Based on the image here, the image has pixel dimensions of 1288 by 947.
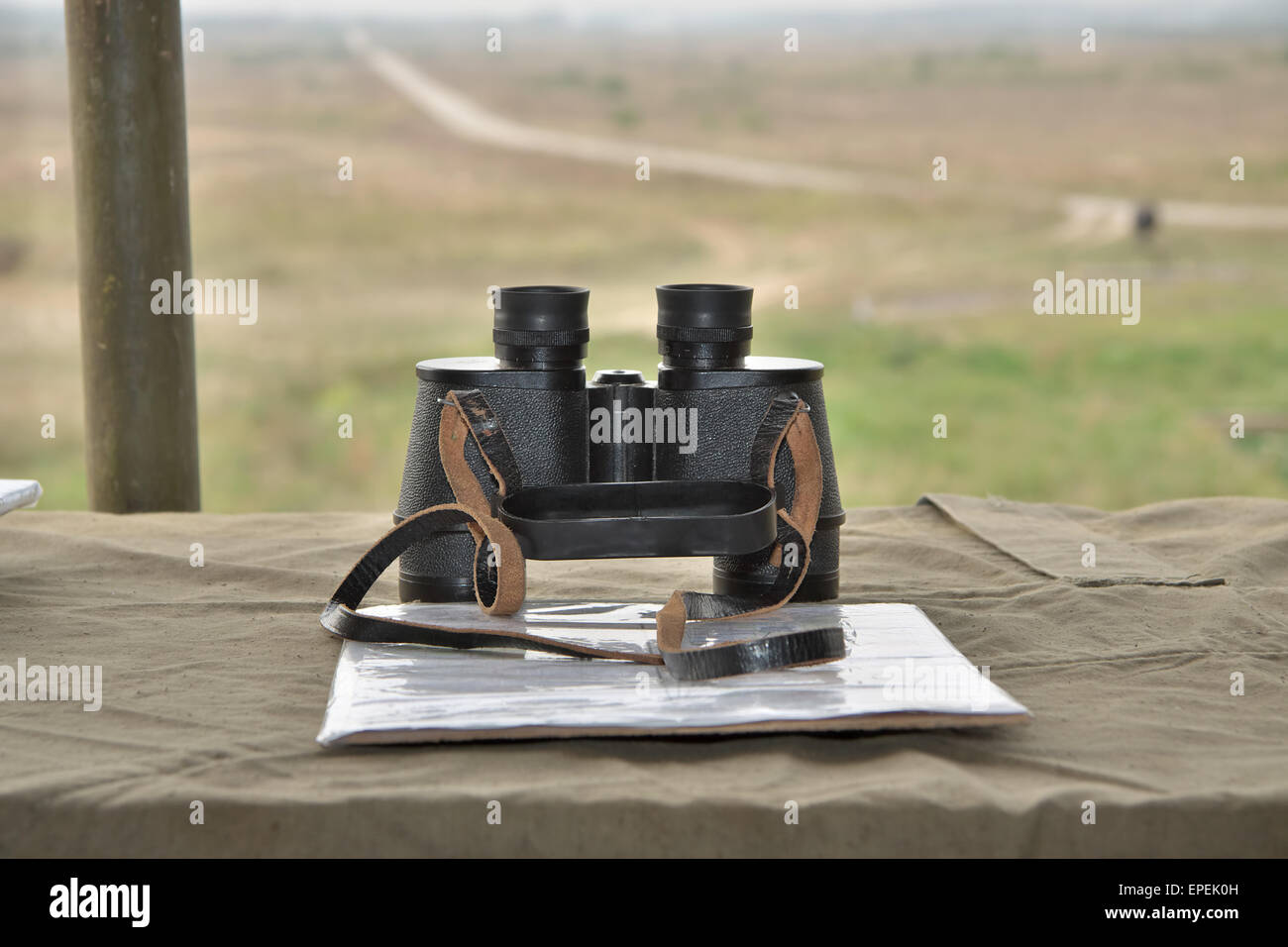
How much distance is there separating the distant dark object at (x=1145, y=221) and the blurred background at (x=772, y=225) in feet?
0.09

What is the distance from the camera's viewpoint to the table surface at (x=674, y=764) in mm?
669

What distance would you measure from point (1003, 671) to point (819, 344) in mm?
4443

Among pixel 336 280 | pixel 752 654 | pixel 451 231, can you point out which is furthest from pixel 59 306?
pixel 752 654

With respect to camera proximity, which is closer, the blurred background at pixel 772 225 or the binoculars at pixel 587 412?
the binoculars at pixel 587 412

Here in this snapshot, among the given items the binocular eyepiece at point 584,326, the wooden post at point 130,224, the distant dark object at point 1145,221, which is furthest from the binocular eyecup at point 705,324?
the distant dark object at point 1145,221

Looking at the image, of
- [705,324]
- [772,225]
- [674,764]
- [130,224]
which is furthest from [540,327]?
[772,225]

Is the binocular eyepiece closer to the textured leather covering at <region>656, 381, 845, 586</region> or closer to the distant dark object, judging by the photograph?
the textured leather covering at <region>656, 381, 845, 586</region>

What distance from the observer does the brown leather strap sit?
2.85 ft

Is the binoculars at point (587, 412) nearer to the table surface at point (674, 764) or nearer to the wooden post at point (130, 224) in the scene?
the table surface at point (674, 764)

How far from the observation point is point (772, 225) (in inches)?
242

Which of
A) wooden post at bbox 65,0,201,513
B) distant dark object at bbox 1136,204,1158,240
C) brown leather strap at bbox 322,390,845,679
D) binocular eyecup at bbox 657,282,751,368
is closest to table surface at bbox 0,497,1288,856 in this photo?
brown leather strap at bbox 322,390,845,679

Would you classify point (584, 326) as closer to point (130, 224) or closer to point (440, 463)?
point (440, 463)

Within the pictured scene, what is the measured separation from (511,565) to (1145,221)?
Answer: 17.8ft
